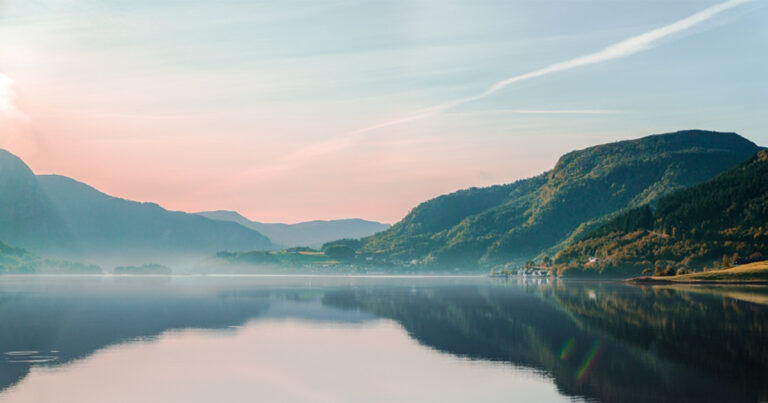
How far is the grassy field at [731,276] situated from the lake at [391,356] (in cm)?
9563

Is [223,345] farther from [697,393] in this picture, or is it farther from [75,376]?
[697,393]

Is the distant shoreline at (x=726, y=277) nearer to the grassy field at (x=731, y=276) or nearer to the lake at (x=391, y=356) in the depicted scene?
the grassy field at (x=731, y=276)

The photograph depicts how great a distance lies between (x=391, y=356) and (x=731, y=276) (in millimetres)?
150846

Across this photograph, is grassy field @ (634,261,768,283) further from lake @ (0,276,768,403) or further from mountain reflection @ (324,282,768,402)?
lake @ (0,276,768,403)

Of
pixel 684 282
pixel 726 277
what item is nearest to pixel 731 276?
pixel 726 277

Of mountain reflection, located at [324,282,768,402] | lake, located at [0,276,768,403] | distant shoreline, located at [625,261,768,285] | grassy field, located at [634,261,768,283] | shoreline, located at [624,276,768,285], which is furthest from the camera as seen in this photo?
grassy field, located at [634,261,768,283]

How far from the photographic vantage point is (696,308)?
8662 cm

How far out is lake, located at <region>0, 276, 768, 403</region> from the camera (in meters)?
37.4

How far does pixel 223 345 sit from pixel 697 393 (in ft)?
111

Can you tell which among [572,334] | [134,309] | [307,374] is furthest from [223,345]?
[134,309]

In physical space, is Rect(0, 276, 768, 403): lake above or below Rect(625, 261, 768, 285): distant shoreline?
below

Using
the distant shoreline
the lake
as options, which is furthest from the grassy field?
the lake

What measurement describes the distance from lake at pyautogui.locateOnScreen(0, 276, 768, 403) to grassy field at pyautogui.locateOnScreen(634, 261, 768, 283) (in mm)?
95627

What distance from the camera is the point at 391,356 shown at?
166ft
